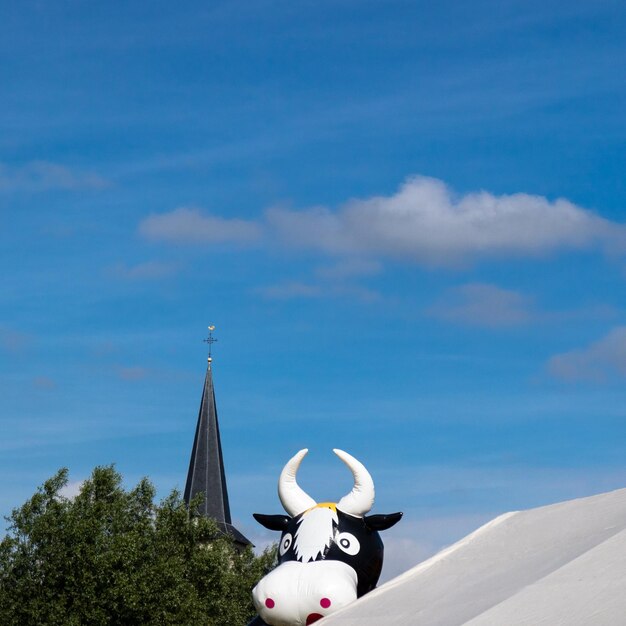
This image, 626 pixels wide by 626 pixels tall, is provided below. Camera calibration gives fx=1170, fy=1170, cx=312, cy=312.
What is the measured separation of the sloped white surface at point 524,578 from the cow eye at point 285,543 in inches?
95.6

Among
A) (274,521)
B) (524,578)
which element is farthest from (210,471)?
(524,578)

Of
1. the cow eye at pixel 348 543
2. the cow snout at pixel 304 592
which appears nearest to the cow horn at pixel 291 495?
the cow eye at pixel 348 543

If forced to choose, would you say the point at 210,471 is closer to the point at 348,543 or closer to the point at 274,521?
the point at 274,521

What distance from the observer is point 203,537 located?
35.6 m

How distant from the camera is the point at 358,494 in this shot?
13906 mm

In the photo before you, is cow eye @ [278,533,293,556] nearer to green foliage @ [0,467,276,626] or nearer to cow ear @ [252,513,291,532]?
cow ear @ [252,513,291,532]

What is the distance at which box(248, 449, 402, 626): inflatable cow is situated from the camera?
12617 mm

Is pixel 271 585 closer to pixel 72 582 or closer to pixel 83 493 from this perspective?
pixel 72 582

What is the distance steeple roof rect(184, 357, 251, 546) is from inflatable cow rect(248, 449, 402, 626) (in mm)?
46931

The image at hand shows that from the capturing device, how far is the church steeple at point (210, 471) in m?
61.2

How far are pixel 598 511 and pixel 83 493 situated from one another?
965 inches

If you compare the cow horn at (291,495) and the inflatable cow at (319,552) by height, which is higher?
the cow horn at (291,495)

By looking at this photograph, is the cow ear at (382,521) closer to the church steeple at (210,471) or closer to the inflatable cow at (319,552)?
the inflatable cow at (319,552)

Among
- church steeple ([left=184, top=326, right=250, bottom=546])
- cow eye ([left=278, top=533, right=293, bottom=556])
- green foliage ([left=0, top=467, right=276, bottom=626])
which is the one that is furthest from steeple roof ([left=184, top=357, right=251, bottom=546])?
cow eye ([left=278, top=533, right=293, bottom=556])
